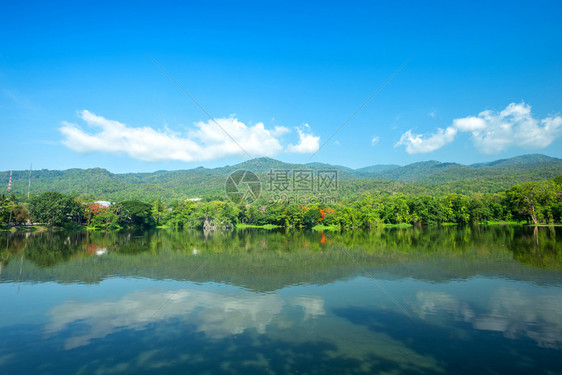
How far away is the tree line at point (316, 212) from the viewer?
53.0m

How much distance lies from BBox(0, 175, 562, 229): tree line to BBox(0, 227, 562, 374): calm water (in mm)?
43725

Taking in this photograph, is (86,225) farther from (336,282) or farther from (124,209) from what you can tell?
(336,282)

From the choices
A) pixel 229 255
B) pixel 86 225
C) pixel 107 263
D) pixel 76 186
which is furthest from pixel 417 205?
pixel 76 186

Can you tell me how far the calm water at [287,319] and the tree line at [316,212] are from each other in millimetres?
43725

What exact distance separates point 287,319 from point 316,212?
55.3 metres

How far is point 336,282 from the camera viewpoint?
14.9m

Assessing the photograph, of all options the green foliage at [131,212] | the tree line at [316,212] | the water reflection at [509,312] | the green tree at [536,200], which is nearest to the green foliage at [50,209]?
the tree line at [316,212]

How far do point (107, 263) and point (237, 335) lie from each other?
1673 cm

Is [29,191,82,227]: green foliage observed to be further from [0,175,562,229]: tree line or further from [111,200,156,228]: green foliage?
[111,200,156,228]: green foliage

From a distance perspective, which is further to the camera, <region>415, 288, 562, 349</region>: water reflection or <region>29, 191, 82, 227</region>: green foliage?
<region>29, 191, 82, 227</region>: green foliage

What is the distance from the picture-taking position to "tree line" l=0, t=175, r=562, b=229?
53.0m

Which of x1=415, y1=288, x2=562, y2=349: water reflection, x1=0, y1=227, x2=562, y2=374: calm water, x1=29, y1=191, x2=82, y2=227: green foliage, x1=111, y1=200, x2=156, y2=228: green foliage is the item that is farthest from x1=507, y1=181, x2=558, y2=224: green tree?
x1=29, y1=191, x2=82, y2=227: green foliage

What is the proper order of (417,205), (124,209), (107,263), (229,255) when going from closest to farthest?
(107,263) < (229,255) < (417,205) < (124,209)

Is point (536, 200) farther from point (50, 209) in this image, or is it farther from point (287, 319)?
point (50, 209)
